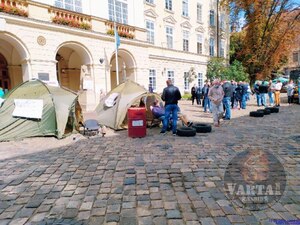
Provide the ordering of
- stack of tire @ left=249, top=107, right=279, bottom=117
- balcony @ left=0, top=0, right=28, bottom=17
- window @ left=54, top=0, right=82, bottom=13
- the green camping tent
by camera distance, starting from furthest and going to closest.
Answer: window @ left=54, top=0, right=82, bottom=13 → balcony @ left=0, top=0, right=28, bottom=17 → stack of tire @ left=249, top=107, right=279, bottom=117 → the green camping tent

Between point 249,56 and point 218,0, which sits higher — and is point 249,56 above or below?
below

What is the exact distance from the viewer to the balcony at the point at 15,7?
1200 cm

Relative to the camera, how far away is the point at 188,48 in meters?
27.5

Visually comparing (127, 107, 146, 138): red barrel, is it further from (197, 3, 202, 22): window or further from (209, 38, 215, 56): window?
(209, 38, 215, 56): window

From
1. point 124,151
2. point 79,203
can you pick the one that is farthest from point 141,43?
point 79,203

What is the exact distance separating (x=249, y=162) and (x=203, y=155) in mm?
1085

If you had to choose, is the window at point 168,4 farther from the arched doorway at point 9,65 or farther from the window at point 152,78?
the arched doorway at point 9,65

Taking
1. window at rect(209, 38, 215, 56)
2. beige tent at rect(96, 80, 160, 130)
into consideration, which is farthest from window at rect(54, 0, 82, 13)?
window at rect(209, 38, 215, 56)

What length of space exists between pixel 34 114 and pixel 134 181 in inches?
225

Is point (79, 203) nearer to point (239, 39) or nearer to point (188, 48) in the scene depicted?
point (188, 48)

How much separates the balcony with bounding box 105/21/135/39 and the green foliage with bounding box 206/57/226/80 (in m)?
13.3

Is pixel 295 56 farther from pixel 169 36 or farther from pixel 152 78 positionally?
pixel 152 78

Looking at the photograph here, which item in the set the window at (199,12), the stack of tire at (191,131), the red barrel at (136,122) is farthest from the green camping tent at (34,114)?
the window at (199,12)

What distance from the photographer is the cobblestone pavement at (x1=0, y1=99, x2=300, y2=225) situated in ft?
10.9
